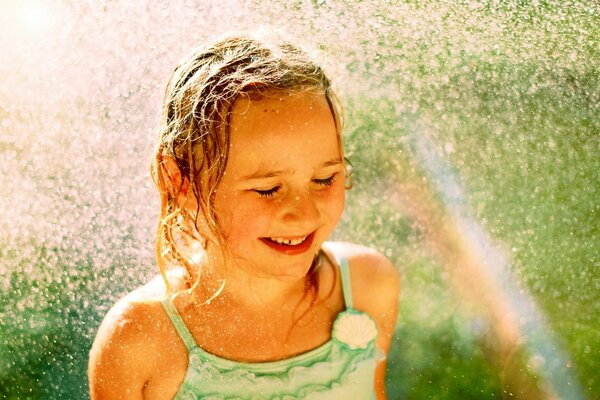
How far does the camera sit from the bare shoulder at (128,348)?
1585mm

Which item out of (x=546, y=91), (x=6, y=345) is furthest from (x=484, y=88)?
(x=6, y=345)

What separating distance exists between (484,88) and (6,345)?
1.74 metres

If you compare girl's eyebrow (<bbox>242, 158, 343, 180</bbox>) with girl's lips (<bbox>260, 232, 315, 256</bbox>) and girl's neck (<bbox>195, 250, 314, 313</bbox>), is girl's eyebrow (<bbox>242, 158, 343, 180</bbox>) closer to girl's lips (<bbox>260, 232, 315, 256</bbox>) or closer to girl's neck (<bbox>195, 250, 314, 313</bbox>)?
girl's lips (<bbox>260, 232, 315, 256</bbox>)

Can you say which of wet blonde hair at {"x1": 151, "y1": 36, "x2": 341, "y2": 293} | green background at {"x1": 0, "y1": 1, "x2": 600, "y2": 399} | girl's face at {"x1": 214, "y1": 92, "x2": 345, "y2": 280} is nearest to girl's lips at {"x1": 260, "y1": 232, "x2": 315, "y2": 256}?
girl's face at {"x1": 214, "y1": 92, "x2": 345, "y2": 280}

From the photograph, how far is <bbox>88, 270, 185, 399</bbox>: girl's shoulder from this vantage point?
159 centimetres

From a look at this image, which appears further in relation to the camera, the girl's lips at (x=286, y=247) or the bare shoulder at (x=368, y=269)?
the bare shoulder at (x=368, y=269)

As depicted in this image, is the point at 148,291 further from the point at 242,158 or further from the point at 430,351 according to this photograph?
the point at 430,351

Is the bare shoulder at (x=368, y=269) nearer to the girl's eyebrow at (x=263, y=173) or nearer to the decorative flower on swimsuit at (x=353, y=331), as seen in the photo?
the decorative flower on swimsuit at (x=353, y=331)

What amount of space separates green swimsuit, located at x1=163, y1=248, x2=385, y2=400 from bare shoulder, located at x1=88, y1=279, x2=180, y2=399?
1.7 inches

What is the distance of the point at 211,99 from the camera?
1.46m

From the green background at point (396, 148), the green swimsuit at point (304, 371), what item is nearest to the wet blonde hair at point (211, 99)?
the green swimsuit at point (304, 371)

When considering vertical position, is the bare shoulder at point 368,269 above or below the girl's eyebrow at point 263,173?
below

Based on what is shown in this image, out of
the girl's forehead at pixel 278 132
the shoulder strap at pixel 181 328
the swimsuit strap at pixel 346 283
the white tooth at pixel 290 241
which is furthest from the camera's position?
the swimsuit strap at pixel 346 283

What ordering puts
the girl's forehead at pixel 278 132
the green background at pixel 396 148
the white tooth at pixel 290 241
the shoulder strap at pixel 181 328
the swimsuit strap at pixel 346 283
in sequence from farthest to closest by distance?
1. the green background at pixel 396 148
2. the swimsuit strap at pixel 346 283
3. the shoulder strap at pixel 181 328
4. the white tooth at pixel 290 241
5. the girl's forehead at pixel 278 132
